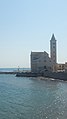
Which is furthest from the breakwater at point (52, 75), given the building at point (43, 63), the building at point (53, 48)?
the building at point (53, 48)

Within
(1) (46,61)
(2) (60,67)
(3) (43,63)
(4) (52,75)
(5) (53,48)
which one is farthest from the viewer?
(2) (60,67)

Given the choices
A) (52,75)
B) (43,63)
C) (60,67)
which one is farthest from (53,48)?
(52,75)

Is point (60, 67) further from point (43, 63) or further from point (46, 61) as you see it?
point (43, 63)

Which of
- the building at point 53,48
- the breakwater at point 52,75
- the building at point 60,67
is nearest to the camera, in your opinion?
the breakwater at point 52,75

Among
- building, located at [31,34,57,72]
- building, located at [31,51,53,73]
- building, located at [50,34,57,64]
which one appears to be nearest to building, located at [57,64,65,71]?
building, located at [31,34,57,72]

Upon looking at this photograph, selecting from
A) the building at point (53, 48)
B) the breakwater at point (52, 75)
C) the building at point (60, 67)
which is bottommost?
the breakwater at point (52, 75)

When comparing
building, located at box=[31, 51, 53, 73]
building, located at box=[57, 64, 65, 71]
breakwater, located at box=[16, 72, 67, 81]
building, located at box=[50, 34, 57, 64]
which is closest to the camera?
breakwater, located at box=[16, 72, 67, 81]

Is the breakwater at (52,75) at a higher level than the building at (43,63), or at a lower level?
lower

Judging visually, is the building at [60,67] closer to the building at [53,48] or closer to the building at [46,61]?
the building at [46,61]

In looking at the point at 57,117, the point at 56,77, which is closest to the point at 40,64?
the point at 56,77

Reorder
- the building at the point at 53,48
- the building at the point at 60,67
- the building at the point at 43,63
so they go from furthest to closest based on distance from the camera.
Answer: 1. the building at the point at 60,67
2. the building at the point at 53,48
3. the building at the point at 43,63

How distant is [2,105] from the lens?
31531mm

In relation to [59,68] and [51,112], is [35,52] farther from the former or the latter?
[51,112]

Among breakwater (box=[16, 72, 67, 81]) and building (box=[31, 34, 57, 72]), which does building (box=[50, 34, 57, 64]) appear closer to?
building (box=[31, 34, 57, 72])
